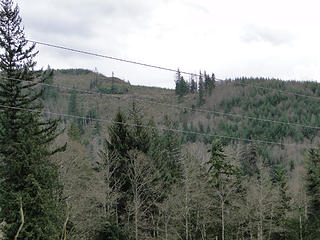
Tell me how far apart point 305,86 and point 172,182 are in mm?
156431

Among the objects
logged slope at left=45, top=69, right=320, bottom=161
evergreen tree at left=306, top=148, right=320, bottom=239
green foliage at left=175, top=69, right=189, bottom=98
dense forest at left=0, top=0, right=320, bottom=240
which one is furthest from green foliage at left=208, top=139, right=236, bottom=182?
green foliage at left=175, top=69, right=189, bottom=98

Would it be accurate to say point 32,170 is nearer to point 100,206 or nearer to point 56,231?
point 56,231

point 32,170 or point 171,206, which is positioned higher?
point 32,170

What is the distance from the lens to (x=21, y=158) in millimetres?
18625

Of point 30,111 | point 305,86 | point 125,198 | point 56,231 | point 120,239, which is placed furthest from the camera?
point 305,86

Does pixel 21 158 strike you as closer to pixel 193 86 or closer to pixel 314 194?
pixel 314 194

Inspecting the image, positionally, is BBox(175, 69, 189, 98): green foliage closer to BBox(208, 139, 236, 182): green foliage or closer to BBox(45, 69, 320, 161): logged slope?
BBox(45, 69, 320, 161): logged slope

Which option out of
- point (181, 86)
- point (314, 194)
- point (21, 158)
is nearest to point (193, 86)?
point (181, 86)

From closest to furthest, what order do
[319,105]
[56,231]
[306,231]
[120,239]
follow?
1. [56,231]
2. [120,239]
3. [306,231]
4. [319,105]

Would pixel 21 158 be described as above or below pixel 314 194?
above

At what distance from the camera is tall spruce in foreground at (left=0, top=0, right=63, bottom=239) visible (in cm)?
1806

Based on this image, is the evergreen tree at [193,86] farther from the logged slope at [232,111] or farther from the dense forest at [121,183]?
the dense forest at [121,183]

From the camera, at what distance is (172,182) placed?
40594mm

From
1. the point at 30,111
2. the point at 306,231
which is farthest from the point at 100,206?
the point at 306,231
